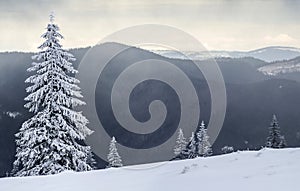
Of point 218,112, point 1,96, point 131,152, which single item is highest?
point 1,96

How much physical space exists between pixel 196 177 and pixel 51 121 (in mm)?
10006

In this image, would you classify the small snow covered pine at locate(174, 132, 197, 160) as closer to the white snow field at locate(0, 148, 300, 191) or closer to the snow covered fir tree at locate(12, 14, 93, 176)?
the snow covered fir tree at locate(12, 14, 93, 176)

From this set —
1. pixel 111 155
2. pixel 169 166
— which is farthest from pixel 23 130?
pixel 111 155

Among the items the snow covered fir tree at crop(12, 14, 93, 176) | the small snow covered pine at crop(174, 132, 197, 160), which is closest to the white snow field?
the snow covered fir tree at crop(12, 14, 93, 176)

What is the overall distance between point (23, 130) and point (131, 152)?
150354 millimetres

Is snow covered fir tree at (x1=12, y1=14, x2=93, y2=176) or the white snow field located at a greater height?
snow covered fir tree at (x1=12, y1=14, x2=93, y2=176)

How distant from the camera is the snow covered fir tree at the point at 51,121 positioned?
577 inches

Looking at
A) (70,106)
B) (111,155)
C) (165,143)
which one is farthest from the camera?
(165,143)

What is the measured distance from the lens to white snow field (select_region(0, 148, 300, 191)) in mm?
5605

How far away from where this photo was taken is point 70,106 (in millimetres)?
15859

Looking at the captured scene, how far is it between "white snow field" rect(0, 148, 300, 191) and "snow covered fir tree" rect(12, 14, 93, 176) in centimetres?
Answer: 709

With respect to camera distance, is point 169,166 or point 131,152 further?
point 131,152

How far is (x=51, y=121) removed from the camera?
1497 centimetres

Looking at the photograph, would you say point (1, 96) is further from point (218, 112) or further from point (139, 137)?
point (218, 112)
